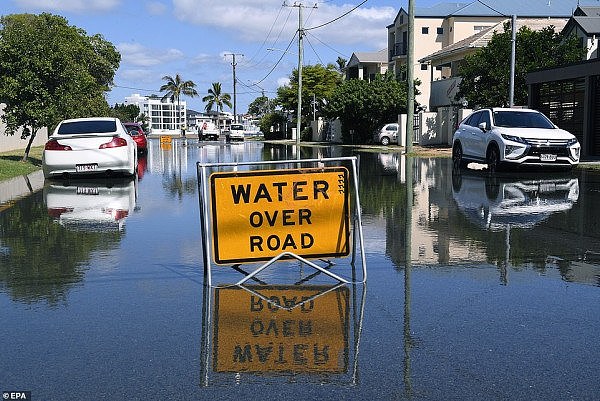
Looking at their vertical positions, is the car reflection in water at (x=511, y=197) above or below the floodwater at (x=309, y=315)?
above

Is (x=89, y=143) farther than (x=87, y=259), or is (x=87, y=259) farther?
(x=89, y=143)

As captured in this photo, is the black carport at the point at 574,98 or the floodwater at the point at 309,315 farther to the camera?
the black carport at the point at 574,98

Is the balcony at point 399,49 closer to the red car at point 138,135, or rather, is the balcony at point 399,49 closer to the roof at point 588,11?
the roof at point 588,11

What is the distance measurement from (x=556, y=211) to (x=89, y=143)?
10324 millimetres

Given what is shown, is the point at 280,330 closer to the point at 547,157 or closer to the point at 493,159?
the point at 547,157

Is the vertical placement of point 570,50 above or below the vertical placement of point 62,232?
above

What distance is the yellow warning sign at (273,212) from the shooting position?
7.04 meters

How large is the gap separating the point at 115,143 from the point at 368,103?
120 ft

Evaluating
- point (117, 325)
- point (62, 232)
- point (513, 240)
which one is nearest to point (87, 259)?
point (62, 232)

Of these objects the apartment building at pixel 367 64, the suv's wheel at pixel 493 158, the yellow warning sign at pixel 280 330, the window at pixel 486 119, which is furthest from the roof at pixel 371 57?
the yellow warning sign at pixel 280 330

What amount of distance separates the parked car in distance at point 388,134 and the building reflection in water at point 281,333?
43994mm

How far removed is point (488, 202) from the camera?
1330cm

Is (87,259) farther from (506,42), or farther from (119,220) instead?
(506,42)

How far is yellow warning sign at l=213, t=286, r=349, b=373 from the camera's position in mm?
4789
